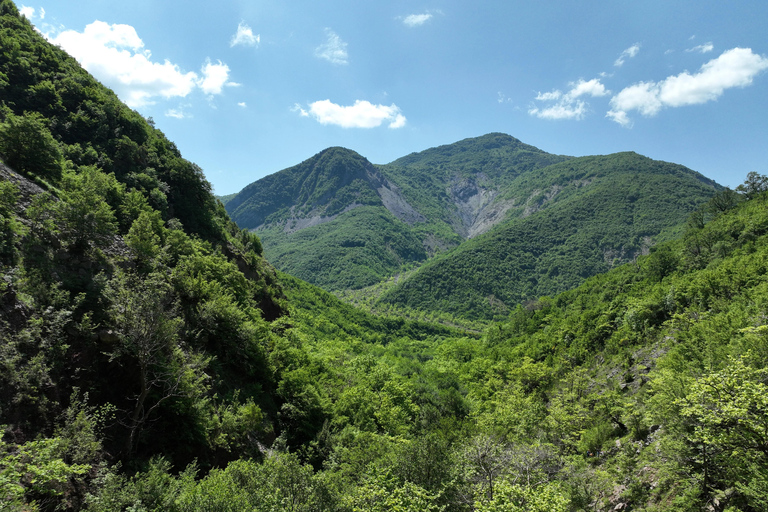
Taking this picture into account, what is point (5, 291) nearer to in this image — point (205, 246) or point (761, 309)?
point (205, 246)

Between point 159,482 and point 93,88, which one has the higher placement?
point 93,88

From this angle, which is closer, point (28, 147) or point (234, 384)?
point (28, 147)

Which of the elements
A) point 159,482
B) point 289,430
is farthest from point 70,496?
point 289,430

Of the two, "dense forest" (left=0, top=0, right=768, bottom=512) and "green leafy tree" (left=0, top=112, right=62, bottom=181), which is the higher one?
"green leafy tree" (left=0, top=112, right=62, bottom=181)

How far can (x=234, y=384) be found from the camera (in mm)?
25531

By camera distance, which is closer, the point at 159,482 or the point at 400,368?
the point at 159,482

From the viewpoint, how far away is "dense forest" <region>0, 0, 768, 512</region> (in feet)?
41.0

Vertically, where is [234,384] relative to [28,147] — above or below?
below

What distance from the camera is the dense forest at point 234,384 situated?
41.0 feet

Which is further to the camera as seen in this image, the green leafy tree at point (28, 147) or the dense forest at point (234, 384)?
the green leafy tree at point (28, 147)

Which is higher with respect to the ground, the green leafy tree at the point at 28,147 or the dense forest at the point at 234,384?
the green leafy tree at the point at 28,147

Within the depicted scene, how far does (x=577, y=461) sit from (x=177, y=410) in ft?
81.9

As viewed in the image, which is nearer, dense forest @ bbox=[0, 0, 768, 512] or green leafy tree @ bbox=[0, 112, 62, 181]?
dense forest @ bbox=[0, 0, 768, 512]

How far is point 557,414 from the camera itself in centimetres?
2973
